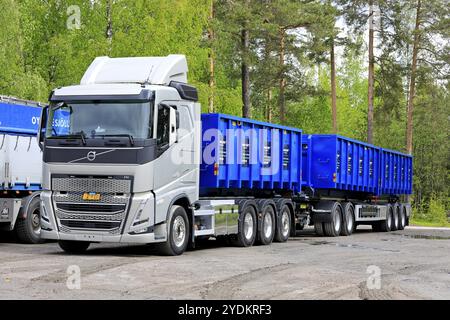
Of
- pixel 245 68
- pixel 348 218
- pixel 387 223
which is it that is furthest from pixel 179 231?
pixel 245 68

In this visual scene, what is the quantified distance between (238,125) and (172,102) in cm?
318

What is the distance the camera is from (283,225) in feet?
68.2

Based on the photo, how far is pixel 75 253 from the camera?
15844mm

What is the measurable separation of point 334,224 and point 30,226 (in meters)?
9.91

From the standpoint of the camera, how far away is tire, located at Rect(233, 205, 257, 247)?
18.4 meters

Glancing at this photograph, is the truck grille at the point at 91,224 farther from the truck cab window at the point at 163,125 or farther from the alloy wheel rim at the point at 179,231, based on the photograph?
the truck cab window at the point at 163,125

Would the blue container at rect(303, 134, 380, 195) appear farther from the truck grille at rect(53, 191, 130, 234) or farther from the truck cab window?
the truck grille at rect(53, 191, 130, 234)

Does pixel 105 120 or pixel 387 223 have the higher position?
pixel 105 120

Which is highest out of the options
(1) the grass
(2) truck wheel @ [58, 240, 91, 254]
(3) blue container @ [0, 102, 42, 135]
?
(3) blue container @ [0, 102, 42, 135]

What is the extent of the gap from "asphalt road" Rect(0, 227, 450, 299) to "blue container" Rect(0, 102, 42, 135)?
274cm

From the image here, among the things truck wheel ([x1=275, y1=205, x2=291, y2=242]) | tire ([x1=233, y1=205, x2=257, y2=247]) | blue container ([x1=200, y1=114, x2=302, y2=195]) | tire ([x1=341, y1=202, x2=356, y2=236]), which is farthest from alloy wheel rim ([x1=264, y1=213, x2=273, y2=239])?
tire ([x1=341, y1=202, x2=356, y2=236])

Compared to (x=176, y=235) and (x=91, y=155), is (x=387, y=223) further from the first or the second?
(x=91, y=155)

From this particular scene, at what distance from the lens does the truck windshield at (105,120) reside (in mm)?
14586
